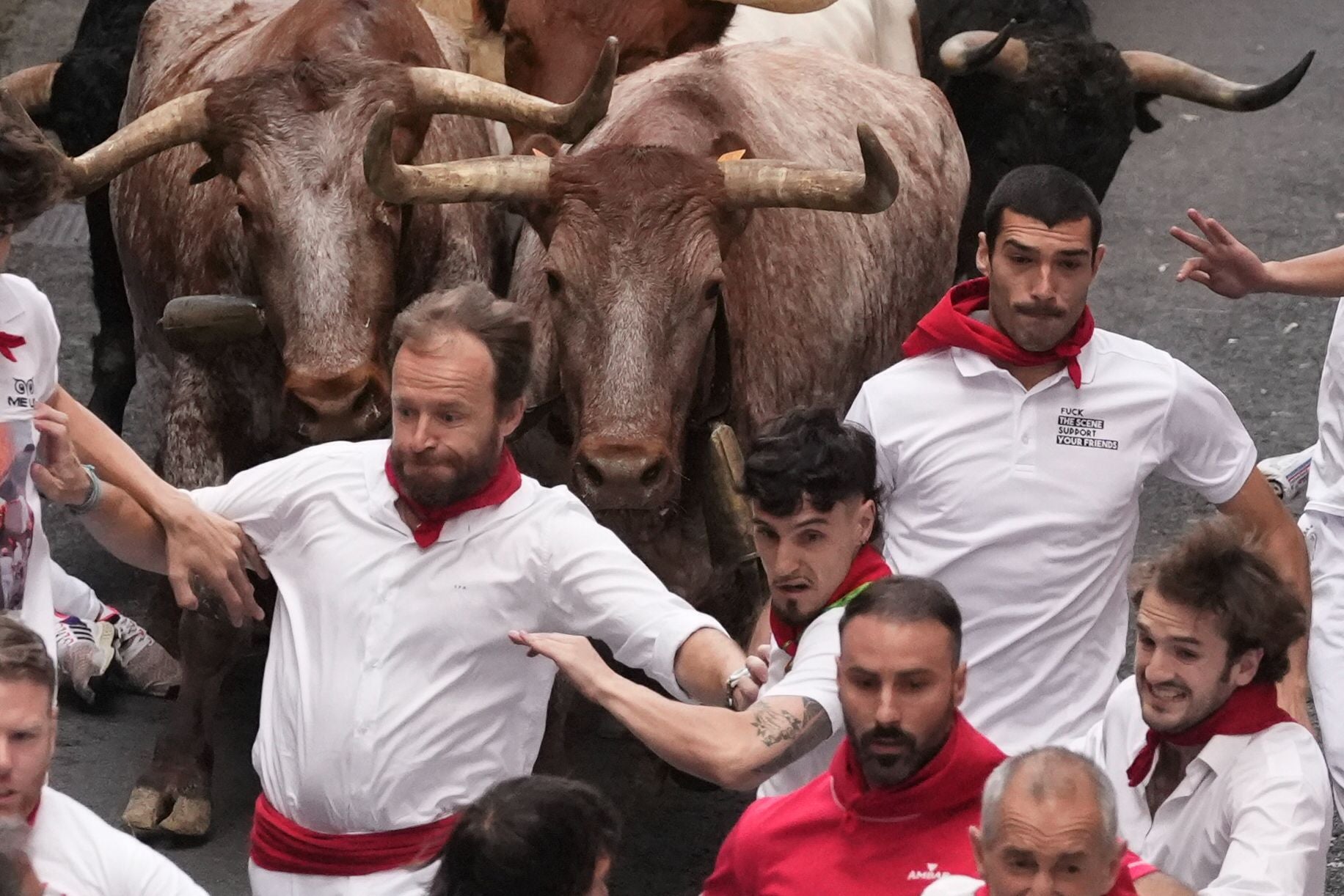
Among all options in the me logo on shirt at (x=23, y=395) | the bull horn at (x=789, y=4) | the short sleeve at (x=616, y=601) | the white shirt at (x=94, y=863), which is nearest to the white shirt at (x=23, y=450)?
the me logo on shirt at (x=23, y=395)

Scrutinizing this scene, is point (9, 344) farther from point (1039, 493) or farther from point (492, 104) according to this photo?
point (492, 104)

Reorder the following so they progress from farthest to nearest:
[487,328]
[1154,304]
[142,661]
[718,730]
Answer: [1154,304] < [142,661] < [487,328] < [718,730]

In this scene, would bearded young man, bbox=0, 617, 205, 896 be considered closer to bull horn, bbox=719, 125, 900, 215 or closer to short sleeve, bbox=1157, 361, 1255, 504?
short sleeve, bbox=1157, 361, 1255, 504

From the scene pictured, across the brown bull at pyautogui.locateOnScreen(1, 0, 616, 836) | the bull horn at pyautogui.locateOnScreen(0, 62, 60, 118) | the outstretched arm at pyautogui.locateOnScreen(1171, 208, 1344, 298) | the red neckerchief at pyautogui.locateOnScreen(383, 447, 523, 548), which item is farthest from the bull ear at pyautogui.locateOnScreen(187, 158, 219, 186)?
the outstretched arm at pyautogui.locateOnScreen(1171, 208, 1344, 298)

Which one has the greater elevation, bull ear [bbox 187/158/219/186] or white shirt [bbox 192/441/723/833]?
white shirt [bbox 192/441/723/833]

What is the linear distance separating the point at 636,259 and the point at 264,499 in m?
1.91

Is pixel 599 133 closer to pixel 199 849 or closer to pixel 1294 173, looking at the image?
pixel 199 849

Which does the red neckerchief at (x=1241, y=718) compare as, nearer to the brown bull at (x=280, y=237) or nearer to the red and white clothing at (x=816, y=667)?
the red and white clothing at (x=816, y=667)

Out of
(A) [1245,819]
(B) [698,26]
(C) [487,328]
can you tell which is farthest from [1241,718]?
(B) [698,26]

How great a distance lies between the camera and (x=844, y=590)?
453 centimetres

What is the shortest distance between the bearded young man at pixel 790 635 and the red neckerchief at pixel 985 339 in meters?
0.55

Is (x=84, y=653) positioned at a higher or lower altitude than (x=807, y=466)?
lower

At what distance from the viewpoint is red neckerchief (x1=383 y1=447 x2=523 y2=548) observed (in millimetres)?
4723

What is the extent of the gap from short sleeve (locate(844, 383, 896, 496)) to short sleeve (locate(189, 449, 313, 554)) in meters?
1.22
